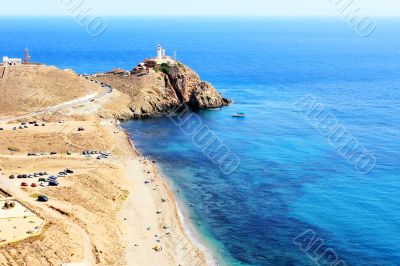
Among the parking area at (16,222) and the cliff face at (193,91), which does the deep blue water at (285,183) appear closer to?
the cliff face at (193,91)

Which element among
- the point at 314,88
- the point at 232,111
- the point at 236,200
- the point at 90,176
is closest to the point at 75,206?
the point at 90,176

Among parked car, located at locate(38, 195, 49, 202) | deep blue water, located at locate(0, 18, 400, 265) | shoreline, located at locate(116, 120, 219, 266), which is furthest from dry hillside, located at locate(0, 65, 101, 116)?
parked car, located at locate(38, 195, 49, 202)

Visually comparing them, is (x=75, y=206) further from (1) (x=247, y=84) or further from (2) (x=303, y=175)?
(1) (x=247, y=84)

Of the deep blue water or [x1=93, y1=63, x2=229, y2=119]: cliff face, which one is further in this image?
[x1=93, y1=63, x2=229, y2=119]: cliff face

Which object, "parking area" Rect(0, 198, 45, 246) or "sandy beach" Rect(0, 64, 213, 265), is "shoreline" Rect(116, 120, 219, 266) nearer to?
"sandy beach" Rect(0, 64, 213, 265)

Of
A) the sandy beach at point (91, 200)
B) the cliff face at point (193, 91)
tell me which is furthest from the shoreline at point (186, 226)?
the cliff face at point (193, 91)

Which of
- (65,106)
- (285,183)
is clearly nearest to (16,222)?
(285,183)
